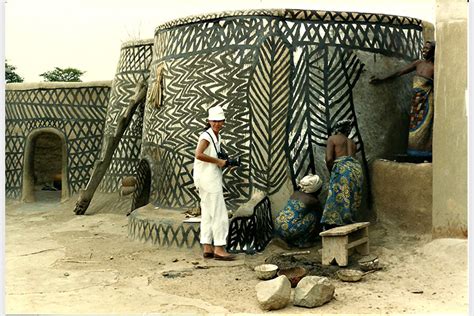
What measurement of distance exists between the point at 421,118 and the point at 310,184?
1866 mm

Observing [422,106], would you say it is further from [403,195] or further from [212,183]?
[212,183]

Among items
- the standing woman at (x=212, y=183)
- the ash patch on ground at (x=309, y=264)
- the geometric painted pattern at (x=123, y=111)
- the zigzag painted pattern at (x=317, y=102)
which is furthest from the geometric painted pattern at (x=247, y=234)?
the geometric painted pattern at (x=123, y=111)

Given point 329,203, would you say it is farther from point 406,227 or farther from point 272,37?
point 272,37

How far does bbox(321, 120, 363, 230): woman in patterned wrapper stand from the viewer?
7.49 metres

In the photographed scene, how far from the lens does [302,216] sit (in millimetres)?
7824

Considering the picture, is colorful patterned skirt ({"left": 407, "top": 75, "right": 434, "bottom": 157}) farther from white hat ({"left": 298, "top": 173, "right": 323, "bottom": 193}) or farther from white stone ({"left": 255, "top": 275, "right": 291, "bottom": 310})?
white stone ({"left": 255, "top": 275, "right": 291, "bottom": 310})

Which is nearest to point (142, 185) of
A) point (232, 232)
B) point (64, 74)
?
point (232, 232)

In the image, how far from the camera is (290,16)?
338 inches

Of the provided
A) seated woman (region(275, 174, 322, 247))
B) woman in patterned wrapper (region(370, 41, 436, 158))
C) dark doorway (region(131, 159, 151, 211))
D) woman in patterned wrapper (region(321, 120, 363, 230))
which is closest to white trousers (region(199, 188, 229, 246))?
seated woman (region(275, 174, 322, 247))

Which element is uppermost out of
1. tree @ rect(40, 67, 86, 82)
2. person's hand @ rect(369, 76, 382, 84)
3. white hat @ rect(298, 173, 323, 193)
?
tree @ rect(40, 67, 86, 82)

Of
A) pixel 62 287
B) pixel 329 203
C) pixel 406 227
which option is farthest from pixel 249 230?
pixel 62 287

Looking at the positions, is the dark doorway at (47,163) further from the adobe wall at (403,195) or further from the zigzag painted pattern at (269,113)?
the adobe wall at (403,195)

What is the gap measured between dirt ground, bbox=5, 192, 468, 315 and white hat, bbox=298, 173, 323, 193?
841 millimetres

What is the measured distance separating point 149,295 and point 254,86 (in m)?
3.58
